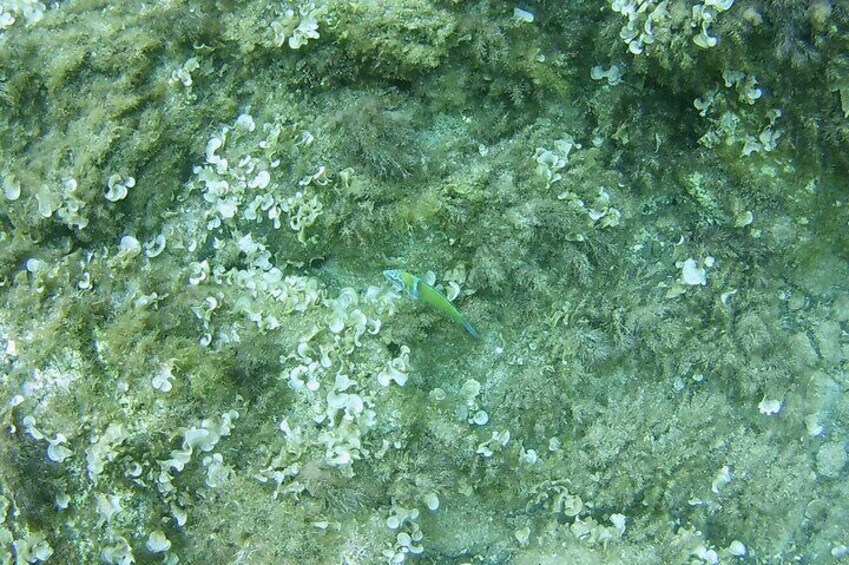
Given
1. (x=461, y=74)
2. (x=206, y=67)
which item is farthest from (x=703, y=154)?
(x=206, y=67)

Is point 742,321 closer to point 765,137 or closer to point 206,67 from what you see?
point 765,137

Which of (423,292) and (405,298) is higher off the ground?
(423,292)

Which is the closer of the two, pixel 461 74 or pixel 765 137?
pixel 765 137

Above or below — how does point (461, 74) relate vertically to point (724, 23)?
below

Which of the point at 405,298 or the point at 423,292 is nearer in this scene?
the point at 423,292
